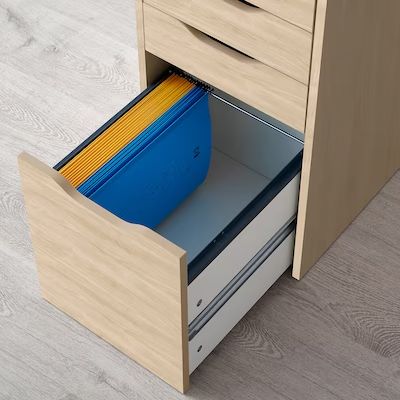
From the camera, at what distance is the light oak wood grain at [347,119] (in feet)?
5.39

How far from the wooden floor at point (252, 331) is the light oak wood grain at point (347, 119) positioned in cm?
6

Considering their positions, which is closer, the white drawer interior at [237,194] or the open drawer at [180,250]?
the open drawer at [180,250]

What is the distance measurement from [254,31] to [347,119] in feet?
0.84

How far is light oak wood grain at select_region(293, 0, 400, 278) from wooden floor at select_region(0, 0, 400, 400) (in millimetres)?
60

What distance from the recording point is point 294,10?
1585mm

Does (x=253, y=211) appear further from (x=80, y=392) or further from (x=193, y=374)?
(x=80, y=392)

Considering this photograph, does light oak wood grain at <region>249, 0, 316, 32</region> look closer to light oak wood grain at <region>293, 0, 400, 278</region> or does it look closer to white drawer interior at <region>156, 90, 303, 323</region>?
light oak wood grain at <region>293, 0, 400, 278</region>

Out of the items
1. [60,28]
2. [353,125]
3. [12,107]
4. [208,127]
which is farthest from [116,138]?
[60,28]

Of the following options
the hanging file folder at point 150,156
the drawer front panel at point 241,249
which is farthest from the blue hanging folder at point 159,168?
the drawer front panel at point 241,249

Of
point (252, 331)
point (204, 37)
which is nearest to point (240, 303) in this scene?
point (252, 331)

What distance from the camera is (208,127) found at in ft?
6.50

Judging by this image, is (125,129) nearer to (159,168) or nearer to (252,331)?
(159,168)

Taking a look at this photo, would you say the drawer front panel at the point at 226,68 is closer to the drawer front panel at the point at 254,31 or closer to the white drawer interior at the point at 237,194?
the drawer front panel at the point at 254,31

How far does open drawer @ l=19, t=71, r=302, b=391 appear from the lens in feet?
5.43
